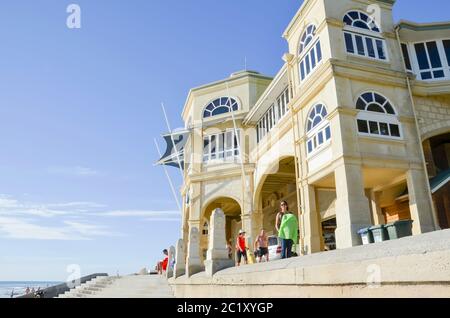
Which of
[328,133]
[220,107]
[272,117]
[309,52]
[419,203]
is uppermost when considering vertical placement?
[220,107]

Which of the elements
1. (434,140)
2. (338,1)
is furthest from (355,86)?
(434,140)

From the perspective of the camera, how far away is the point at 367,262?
2.91m

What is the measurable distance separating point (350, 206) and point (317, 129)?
3.56 m

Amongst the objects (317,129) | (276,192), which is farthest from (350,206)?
(276,192)

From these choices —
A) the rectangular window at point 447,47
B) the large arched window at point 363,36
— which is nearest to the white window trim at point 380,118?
the large arched window at point 363,36

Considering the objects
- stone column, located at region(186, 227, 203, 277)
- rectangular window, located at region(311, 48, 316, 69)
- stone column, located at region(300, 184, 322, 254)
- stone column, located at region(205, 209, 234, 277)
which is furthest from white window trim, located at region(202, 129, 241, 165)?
stone column, located at region(205, 209, 234, 277)

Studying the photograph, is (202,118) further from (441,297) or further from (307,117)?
(441,297)

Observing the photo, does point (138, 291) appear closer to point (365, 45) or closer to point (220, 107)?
point (365, 45)

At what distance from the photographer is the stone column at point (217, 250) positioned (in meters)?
7.89

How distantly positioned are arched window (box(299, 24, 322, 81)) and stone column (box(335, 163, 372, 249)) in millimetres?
4846

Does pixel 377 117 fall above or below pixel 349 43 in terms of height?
below

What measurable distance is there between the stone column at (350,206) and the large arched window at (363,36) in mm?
4956

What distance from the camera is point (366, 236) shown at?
32.3ft
